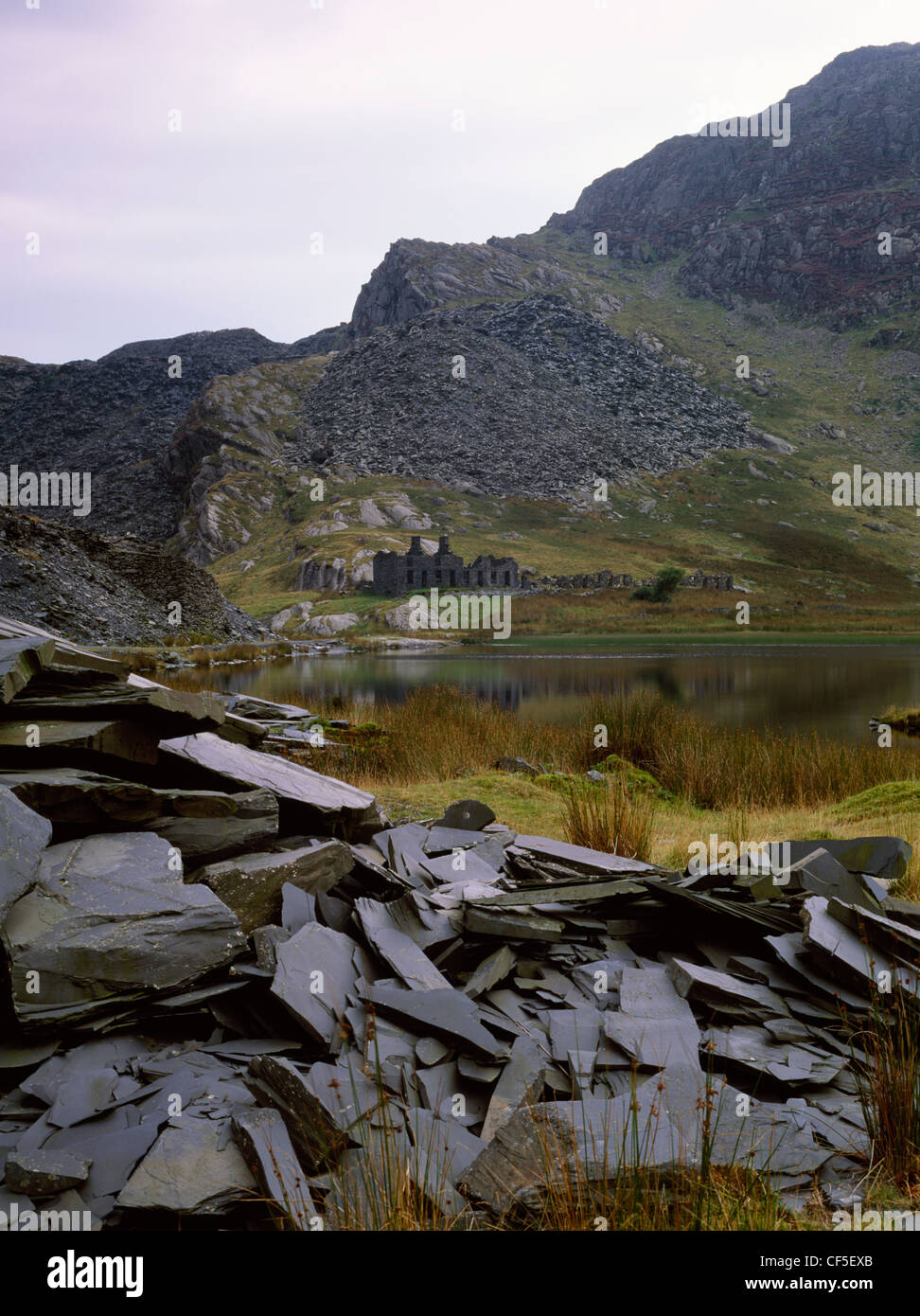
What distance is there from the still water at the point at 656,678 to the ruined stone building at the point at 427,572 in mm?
20842

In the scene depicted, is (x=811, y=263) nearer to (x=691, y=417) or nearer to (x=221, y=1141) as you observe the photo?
(x=691, y=417)

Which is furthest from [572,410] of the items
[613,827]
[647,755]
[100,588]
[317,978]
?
[317,978]

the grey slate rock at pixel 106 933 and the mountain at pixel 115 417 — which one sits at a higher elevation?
the mountain at pixel 115 417

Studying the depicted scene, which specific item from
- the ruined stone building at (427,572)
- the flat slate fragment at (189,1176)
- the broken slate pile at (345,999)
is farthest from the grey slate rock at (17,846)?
the ruined stone building at (427,572)

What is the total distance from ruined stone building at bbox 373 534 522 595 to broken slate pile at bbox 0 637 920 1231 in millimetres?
61803

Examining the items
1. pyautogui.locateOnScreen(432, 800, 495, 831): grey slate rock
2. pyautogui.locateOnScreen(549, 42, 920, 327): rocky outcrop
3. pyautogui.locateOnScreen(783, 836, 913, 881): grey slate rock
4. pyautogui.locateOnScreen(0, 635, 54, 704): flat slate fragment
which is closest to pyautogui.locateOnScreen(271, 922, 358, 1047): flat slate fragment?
pyautogui.locateOnScreen(0, 635, 54, 704): flat slate fragment

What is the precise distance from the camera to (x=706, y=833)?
26.3ft

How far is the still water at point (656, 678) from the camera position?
21.2 meters

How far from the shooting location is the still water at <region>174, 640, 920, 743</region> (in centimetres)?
2122

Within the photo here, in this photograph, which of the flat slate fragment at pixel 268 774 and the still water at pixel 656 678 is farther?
the still water at pixel 656 678

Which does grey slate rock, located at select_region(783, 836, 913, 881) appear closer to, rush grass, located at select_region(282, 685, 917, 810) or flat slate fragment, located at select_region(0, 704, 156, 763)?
rush grass, located at select_region(282, 685, 917, 810)

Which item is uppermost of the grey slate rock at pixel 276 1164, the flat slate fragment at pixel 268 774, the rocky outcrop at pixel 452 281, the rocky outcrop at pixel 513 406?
the rocky outcrop at pixel 452 281

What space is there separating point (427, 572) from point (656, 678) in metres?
40.0

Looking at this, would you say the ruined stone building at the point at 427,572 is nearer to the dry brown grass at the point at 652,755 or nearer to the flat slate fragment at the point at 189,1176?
the dry brown grass at the point at 652,755
